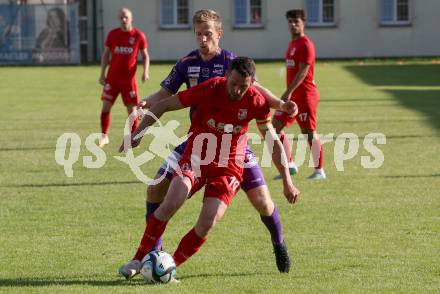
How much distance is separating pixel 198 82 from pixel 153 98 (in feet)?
1.40

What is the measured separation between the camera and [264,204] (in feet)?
28.7

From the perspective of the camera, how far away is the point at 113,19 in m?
53.4

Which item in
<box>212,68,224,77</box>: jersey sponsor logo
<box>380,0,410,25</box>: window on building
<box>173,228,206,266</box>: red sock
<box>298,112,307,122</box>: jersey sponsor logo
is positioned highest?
<box>380,0,410,25</box>: window on building

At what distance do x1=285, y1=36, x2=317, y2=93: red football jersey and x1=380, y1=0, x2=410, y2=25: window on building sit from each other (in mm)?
39462

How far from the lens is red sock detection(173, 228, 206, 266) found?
8.42 metres

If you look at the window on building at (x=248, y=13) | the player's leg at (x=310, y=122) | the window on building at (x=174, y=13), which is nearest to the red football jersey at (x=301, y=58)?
the player's leg at (x=310, y=122)

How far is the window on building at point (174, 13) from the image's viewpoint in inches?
2126

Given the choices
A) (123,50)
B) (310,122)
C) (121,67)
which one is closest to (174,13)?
(123,50)

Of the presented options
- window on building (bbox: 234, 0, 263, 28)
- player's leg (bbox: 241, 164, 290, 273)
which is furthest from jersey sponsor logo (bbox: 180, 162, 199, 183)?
window on building (bbox: 234, 0, 263, 28)

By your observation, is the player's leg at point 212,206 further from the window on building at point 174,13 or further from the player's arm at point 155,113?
the window on building at point 174,13

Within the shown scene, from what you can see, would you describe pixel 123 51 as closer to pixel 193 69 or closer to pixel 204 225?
pixel 193 69

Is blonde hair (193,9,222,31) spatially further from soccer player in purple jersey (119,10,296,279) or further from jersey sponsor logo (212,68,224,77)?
jersey sponsor logo (212,68,224,77)

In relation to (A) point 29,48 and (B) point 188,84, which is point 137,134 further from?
(A) point 29,48

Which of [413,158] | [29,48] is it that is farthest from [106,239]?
[29,48]
